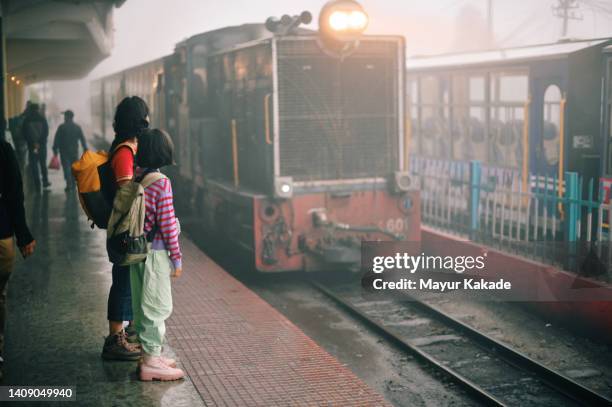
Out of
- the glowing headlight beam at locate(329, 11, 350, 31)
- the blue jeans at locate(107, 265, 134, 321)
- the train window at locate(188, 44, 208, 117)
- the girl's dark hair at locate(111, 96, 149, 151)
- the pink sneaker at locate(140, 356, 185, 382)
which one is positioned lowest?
the pink sneaker at locate(140, 356, 185, 382)

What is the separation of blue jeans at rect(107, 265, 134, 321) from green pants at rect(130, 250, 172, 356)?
0.27m

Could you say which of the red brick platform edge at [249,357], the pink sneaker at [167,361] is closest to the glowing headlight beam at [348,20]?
the red brick platform edge at [249,357]

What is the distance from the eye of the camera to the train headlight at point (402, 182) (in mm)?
10055

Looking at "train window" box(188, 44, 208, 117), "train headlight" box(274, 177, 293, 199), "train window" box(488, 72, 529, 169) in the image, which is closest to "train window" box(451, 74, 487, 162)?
"train window" box(488, 72, 529, 169)

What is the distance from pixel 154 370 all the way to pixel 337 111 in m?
5.66

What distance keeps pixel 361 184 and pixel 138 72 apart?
34.4 ft

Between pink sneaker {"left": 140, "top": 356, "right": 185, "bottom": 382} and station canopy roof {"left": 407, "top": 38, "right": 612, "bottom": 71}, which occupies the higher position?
station canopy roof {"left": 407, "top": 38, "right": 612, "bottom": 71}

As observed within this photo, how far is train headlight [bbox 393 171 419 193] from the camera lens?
10.1 m

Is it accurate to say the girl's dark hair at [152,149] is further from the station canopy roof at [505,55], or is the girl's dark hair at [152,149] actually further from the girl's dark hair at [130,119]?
the station canopy roof at [505,55]

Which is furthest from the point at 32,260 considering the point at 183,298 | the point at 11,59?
the point at 11,59

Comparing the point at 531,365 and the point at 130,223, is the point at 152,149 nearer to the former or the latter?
the point at 130,223

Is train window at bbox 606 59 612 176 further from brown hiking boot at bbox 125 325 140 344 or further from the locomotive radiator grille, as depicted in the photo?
brown hiking boot at bbox 125 325 140 344

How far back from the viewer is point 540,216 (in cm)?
1127

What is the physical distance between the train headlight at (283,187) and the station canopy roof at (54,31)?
5886mm
